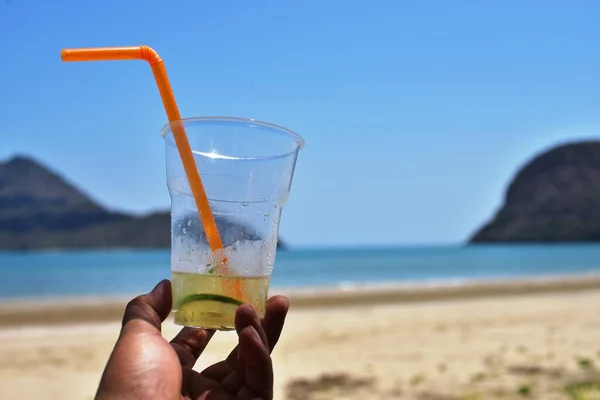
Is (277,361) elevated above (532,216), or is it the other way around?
(277,361)

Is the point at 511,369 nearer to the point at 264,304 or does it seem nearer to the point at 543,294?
the point at 264,304

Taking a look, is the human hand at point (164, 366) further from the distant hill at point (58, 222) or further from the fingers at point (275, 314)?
the distant hill at point (58, 222)

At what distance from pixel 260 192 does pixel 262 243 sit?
18 centimetres

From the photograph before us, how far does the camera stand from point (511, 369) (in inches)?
306

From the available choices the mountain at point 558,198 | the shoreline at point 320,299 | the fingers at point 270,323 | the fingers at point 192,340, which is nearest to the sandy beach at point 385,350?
the shoreline at point 320,299

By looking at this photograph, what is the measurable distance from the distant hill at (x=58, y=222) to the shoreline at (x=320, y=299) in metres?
88.6

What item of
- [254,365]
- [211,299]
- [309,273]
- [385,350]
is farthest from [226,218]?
[309,273]

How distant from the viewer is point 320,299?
17812 mm

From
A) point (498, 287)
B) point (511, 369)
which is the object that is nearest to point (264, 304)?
point (511, 369)

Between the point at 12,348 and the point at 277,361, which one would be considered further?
the point at 12,348

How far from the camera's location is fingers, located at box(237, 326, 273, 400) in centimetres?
205

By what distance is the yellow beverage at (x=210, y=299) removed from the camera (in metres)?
2.23

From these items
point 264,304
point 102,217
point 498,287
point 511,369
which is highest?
point 264,304

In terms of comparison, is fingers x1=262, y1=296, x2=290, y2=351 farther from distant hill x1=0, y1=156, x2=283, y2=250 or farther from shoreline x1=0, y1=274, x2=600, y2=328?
distant hill x1=0, y1=156, x2=283, y2=250
